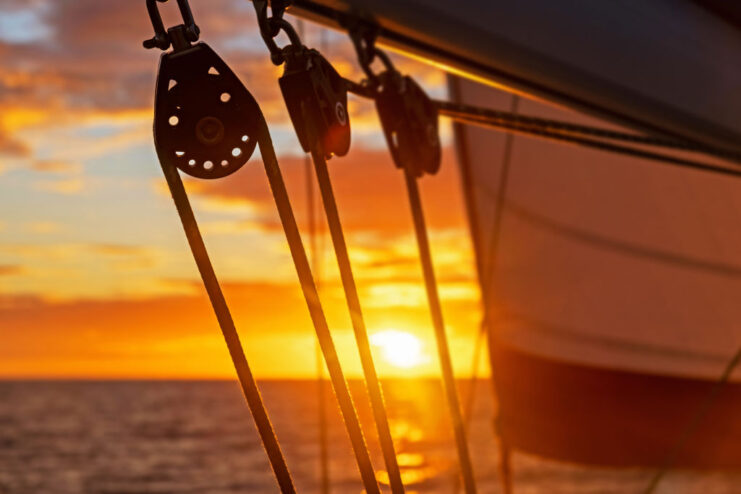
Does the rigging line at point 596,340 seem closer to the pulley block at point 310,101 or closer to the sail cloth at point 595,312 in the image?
the sail cloth at point 595,312

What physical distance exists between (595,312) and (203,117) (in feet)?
15.2

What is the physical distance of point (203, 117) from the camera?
1318mm

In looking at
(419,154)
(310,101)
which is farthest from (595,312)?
(310,101)

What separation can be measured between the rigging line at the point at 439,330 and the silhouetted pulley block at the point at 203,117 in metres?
0.72

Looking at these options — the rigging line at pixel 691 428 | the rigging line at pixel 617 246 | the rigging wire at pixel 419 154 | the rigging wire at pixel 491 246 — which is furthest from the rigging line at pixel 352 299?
the rigging line at pixel 617 246

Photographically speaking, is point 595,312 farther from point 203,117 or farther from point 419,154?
point 203,117

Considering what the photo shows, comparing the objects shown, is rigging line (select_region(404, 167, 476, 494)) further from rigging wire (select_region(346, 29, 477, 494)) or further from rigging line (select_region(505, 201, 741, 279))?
rigging line (select_region(505, 201, 741, 279))

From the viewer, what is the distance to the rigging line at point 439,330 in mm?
2014

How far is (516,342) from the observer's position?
5.82m

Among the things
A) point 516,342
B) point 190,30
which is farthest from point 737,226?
point 190,30

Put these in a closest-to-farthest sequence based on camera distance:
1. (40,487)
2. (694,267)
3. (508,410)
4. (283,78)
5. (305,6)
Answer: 1. (283,78)
2. (305,6)
3. (694,267)
4. (508,410)
5. (40,487)

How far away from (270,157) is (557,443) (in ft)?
15.6

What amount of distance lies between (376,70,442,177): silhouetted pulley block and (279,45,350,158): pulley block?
0.49m

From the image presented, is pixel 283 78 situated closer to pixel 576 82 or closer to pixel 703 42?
pixel 576 82
